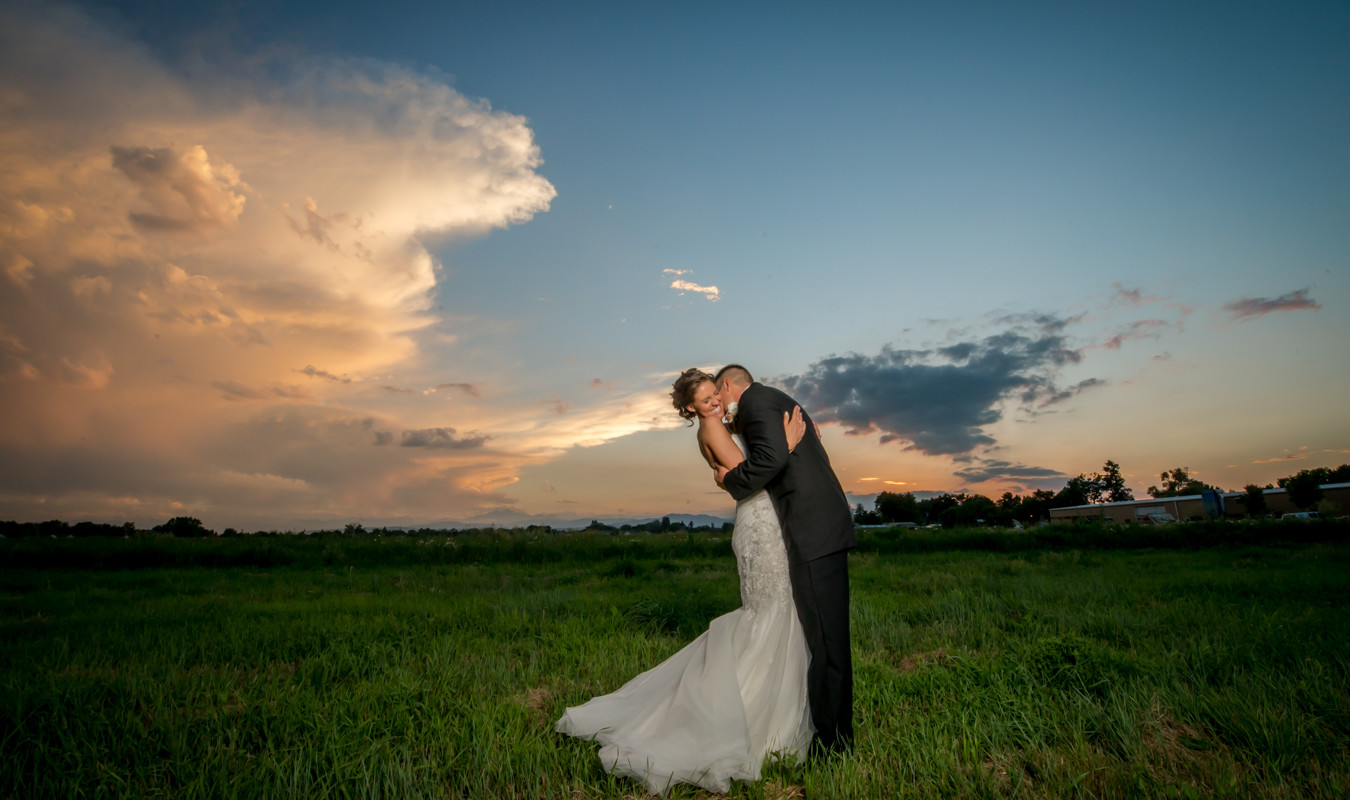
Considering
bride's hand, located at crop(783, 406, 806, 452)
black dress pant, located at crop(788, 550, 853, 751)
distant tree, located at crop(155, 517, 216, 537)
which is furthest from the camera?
distant tree, located at crop(155, 517, 216, 537)

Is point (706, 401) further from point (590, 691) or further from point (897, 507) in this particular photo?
point (897, 507)

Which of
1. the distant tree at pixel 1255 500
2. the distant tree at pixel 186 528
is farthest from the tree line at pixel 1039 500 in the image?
the distant tree at pixel 186 528

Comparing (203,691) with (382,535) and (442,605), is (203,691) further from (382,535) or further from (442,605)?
(382,535)

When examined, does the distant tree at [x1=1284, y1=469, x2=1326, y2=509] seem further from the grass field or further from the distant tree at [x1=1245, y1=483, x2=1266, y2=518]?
the grass field

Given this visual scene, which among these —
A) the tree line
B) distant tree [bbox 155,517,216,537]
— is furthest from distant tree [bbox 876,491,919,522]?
distant tree [bbox 155,517,216,537]

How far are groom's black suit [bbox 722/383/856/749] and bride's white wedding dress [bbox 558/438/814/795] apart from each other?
0.42ft

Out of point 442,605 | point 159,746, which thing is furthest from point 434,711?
point 442,605

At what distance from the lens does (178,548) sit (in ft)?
61.5

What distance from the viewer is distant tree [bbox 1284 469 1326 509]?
2985 inches

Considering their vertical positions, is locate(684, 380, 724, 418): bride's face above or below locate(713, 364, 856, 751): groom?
above

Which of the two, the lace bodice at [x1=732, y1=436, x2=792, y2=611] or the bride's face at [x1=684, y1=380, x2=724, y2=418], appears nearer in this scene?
the lace bodice at [x1=732, y1=436, x2=792, y2=611]

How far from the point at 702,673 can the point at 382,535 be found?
25165 millimetres

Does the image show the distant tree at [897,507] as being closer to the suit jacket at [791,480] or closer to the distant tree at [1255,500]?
the distant tree at [1255,500]

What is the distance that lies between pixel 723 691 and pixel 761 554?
35.2 inches
